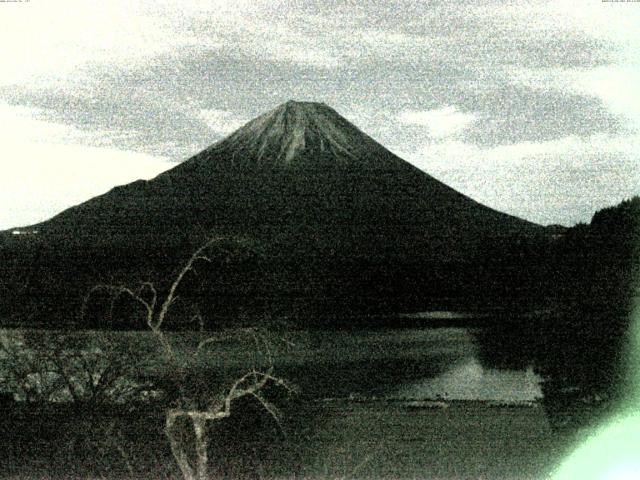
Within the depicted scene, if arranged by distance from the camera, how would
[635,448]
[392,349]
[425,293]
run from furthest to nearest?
[425,293]
[392,349]
[635,448]

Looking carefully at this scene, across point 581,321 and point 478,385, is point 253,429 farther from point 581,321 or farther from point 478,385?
point 581,321

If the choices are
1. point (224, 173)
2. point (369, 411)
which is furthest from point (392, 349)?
point (224, 173)


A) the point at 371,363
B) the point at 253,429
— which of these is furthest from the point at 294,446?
the point at 371,363

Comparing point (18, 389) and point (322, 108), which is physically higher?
point (322, 108)

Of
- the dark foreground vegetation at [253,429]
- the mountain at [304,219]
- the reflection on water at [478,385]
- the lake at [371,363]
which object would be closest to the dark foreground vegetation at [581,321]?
the dark foreground vegetation at [253,429]

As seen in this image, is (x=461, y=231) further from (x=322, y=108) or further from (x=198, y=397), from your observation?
(x=198, y=397)
